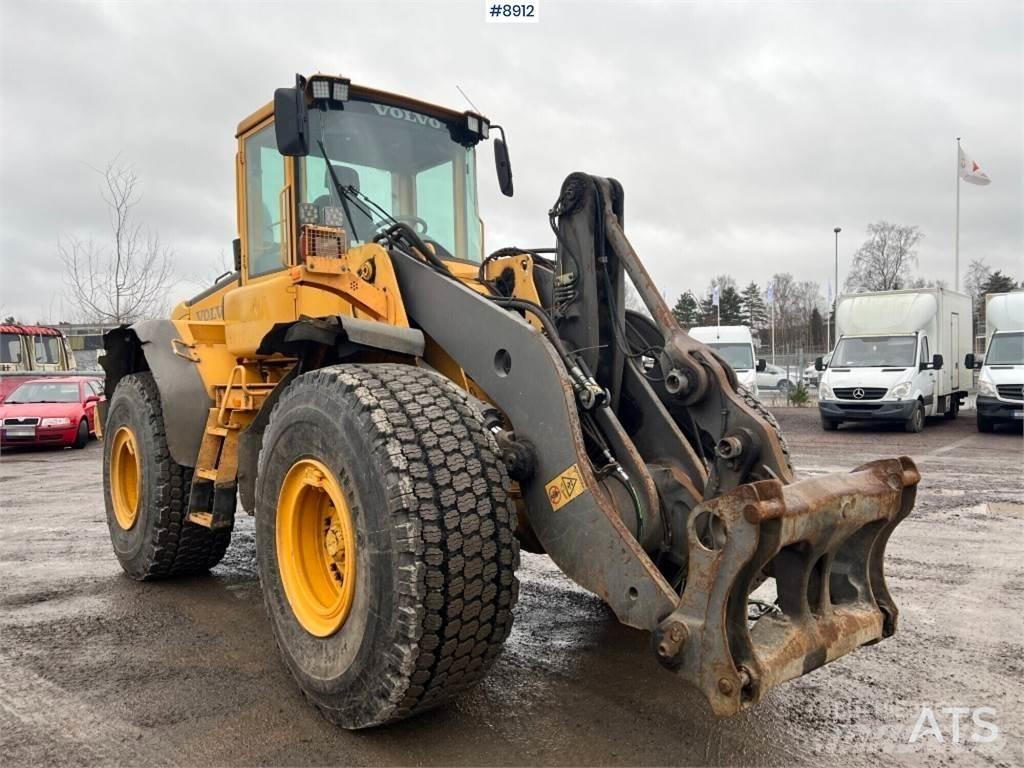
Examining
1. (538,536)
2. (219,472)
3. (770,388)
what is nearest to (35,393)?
(219,472)

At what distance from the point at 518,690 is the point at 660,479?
3.63 ft

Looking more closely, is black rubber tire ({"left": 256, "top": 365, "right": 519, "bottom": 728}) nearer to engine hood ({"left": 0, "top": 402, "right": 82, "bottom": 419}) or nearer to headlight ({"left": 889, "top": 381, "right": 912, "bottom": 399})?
headlight ({"left": 889, "top": 381, "right": 912, "bottom": 399})

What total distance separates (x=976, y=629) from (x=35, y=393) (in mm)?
16723

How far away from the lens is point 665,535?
332cm

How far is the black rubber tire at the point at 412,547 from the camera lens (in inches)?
108

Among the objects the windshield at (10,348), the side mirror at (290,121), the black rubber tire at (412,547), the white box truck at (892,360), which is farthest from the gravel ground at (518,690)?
the windshield at (10,348)

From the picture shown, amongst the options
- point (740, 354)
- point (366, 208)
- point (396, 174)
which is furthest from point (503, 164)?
point (740, 354)

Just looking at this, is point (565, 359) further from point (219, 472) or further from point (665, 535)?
point (219, 472)

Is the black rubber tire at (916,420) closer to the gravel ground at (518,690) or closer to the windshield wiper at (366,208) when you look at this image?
the gravel ground at (518,690)

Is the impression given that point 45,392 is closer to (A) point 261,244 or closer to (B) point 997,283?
(A) point 261,244

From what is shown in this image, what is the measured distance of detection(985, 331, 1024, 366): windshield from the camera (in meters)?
16.0

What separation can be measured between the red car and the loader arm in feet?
44.7

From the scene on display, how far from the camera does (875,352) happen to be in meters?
16.6

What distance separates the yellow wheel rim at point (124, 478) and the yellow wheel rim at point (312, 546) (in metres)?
2.56
